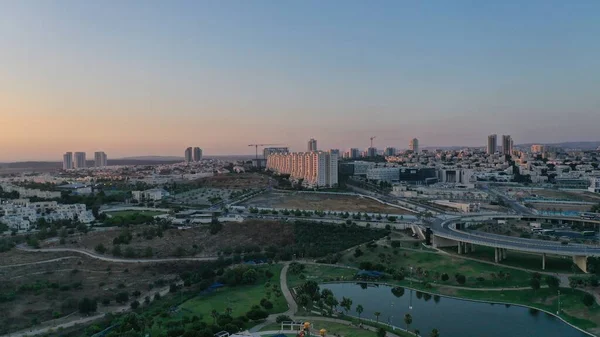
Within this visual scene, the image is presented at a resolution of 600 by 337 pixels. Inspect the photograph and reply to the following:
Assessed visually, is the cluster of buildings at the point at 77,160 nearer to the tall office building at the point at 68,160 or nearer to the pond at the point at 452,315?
the tall office building at the point at 68,160

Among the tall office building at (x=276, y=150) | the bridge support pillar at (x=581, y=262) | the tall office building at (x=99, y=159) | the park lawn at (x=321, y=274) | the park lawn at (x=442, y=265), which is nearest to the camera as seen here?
the park lawn at (x=442, y=265)

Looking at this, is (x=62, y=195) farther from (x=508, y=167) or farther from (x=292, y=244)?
(x=508, y=167)

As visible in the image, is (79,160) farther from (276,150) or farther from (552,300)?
(552,300)

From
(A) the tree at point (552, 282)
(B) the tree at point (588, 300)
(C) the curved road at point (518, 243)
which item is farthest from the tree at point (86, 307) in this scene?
(B) the tree at point (588, 300)

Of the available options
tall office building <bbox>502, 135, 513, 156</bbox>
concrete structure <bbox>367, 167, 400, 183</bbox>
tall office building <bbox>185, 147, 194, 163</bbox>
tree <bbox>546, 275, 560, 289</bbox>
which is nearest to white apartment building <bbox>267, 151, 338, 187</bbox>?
concrete structure <bbox>367, 167, 400, 183</bbox>

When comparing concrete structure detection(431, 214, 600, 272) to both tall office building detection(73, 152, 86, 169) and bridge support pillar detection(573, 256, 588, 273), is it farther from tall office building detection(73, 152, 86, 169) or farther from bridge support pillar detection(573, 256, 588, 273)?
tall office building detection(73, 152, 86, 169)

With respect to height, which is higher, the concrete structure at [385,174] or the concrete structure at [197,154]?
the concrete structure at [197,154]

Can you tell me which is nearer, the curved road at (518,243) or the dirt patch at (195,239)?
the curved road at (518,243)
